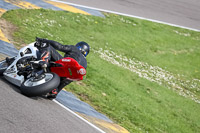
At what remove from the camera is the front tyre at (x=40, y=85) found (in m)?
6.08

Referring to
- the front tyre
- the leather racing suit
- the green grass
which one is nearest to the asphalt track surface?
the front tyre

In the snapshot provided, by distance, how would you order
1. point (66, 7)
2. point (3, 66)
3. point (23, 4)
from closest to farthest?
point (3, 66) → point (23, 4) → point (66, 7)

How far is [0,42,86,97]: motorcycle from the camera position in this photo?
20.2 feet

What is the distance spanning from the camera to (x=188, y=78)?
568 inches

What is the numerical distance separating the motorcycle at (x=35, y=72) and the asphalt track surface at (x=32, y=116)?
0.18m

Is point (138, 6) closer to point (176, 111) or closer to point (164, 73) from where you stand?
point (164, 73)

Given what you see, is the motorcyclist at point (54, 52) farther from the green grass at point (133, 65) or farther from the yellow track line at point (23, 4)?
the yellow track line at point (23, 4)

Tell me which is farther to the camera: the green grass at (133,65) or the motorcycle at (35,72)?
the green grass at (133,65)

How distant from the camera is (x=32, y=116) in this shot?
5.40 meters

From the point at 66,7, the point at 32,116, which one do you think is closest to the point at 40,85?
the point at 32,116

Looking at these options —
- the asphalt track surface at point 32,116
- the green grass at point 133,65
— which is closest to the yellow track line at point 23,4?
Result: the green grass at point 133,65

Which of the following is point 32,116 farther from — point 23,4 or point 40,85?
point 23,4

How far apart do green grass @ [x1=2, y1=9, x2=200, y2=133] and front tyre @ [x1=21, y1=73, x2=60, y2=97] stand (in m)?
2.75

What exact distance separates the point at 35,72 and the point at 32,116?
1342 millimetres
